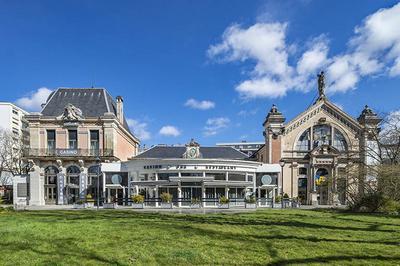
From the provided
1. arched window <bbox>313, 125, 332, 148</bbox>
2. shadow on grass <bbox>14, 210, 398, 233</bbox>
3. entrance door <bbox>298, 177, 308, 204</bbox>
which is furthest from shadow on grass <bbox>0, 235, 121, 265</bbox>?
arched window <bbox>313, 125, 332, 148</bbox>

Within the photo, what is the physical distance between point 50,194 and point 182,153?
1745cm

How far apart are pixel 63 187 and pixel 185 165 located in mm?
16193

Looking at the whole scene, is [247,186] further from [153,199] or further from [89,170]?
[89,170]

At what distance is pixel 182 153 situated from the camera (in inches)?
1564

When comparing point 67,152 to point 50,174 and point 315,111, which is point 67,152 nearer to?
A: point 50,174

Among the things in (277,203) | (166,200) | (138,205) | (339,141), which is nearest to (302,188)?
(339,141)

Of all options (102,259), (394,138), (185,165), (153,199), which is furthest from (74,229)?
(394,138)

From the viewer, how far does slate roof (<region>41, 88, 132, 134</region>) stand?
131 ft

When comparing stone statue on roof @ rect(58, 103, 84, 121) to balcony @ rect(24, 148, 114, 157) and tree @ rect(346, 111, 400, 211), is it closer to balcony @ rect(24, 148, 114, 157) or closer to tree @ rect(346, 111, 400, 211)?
balcony @ rect(24, 148, 114, 157)

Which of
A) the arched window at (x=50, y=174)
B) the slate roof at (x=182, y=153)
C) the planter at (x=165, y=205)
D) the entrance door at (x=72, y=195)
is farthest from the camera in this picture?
the slate roof at (x=182, y=153)

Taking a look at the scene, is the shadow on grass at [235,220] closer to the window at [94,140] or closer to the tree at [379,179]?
the tree at [379,179]

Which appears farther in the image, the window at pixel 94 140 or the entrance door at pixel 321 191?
the entrance door at pixel 321 191

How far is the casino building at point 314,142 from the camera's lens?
39688mm

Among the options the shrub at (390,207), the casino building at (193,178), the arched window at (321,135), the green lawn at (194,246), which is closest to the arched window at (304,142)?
the arched window at (321,135)
